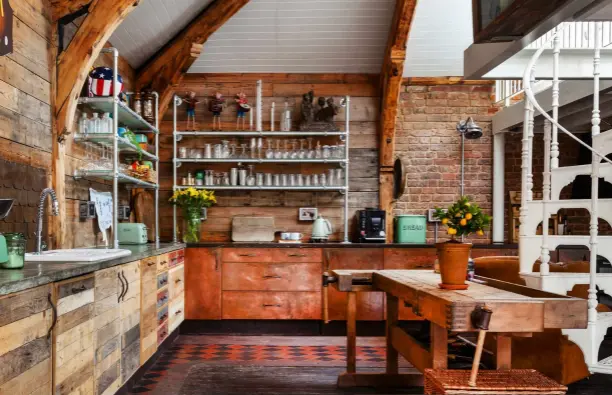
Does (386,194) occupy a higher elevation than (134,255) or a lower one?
higher

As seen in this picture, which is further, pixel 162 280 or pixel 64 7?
pixel 162 280

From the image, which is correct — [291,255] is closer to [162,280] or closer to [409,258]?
[409,258]

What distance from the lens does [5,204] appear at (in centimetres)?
265

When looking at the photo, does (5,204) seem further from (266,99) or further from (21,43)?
(266,99)

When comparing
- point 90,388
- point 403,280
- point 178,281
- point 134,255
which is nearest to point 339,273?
point 403,280

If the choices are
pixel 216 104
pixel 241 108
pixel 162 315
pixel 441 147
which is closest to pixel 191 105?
pixel 216 104

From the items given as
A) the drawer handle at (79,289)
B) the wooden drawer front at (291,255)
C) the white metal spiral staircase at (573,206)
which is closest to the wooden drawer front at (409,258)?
the wooden drawer front at (291,255)

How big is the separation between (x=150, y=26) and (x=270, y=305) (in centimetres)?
296

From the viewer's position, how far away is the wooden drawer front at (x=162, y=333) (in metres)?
4.68

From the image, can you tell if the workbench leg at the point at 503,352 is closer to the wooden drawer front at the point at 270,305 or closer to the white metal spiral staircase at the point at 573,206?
the white metal spiral staircase at the point at 573,206

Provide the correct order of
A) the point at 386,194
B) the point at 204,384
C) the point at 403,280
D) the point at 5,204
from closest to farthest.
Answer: the point at 5,204, the point at 403,280, the point at 204,384, the point at 386,194

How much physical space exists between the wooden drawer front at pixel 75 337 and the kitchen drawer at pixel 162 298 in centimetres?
159

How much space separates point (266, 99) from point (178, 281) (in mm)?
2448

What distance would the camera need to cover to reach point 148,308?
4340 millimetres
